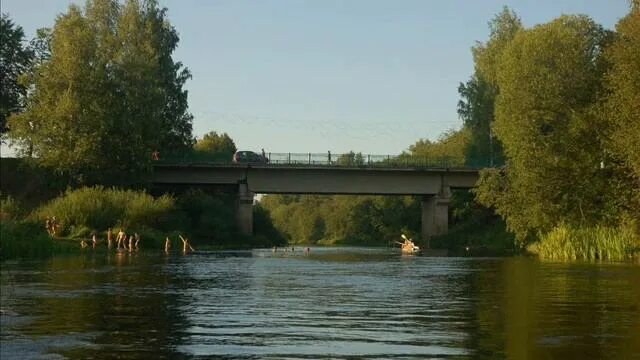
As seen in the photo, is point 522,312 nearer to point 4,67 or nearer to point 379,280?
point 379,280

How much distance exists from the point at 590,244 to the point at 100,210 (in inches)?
1326

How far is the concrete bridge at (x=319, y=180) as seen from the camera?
90938 mm

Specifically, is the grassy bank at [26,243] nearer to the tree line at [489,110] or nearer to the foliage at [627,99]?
the tree line at [489,110]

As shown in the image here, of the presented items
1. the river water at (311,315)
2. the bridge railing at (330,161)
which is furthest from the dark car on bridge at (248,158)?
the river water at (311,315)

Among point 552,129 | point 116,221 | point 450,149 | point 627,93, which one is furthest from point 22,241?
point 450,149

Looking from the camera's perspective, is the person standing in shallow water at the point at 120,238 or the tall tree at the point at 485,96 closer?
the person standing in shallow water at the point at 120,238

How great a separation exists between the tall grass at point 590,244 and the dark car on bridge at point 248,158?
3623 centimetres

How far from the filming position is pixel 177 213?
87.9 meters

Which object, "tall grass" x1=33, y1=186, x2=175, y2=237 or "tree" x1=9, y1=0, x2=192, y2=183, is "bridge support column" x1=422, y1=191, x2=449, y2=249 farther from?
"tall grass" x1=33, y1=186, x2=175, y2=237

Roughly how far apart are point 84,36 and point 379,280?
51.9 meters

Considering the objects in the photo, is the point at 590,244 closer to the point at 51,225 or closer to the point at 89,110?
the point at 51,225

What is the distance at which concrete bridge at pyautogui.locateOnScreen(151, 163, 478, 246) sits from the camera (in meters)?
90.9

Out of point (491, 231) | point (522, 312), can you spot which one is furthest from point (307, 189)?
point (522, 312)

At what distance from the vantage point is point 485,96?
3893 inches
